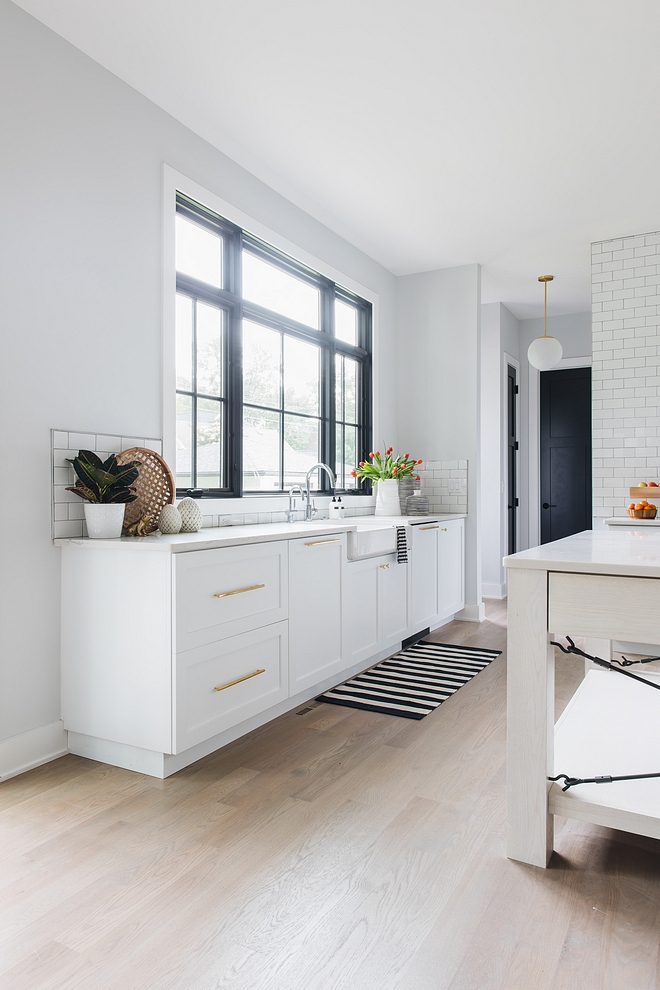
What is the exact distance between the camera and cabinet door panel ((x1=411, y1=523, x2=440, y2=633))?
4059mm

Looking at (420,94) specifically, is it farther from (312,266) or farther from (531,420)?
(531,420)

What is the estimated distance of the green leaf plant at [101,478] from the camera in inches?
93.6

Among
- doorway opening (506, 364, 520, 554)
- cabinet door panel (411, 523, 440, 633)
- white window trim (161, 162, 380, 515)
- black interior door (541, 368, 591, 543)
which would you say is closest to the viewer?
white window trim (161, 162, 380, 515)

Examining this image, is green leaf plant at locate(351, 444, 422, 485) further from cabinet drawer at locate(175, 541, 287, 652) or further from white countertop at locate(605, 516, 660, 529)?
cabinet drawer at locate(175, 541, 287, 652)

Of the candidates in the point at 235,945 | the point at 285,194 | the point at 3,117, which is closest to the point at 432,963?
the point at 235,945

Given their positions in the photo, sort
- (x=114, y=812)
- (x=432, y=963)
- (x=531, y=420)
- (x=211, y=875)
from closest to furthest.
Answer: (x=432, y=963), (x=211, y=875), (x=114, y=812), (x=531, y=420)

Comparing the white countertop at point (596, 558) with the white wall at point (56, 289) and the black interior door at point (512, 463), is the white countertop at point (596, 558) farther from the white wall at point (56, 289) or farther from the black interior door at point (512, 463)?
the black interior door at point (512, 463)

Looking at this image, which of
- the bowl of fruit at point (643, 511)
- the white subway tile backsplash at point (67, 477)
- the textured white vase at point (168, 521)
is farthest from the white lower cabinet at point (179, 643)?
the bowl of fruit at point (643, 511)

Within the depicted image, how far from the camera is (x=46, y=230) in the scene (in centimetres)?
238

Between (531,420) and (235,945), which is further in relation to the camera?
(531,420)

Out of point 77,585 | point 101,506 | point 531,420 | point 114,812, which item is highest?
point 531,420

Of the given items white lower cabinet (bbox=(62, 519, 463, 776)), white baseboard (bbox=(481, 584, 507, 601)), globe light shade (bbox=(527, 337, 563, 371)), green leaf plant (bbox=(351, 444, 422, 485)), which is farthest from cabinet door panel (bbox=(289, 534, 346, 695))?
white baseboard (bbox=(481, 584, 507, 601))

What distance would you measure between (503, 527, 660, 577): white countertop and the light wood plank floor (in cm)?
77

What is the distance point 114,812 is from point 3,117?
2.31 m
